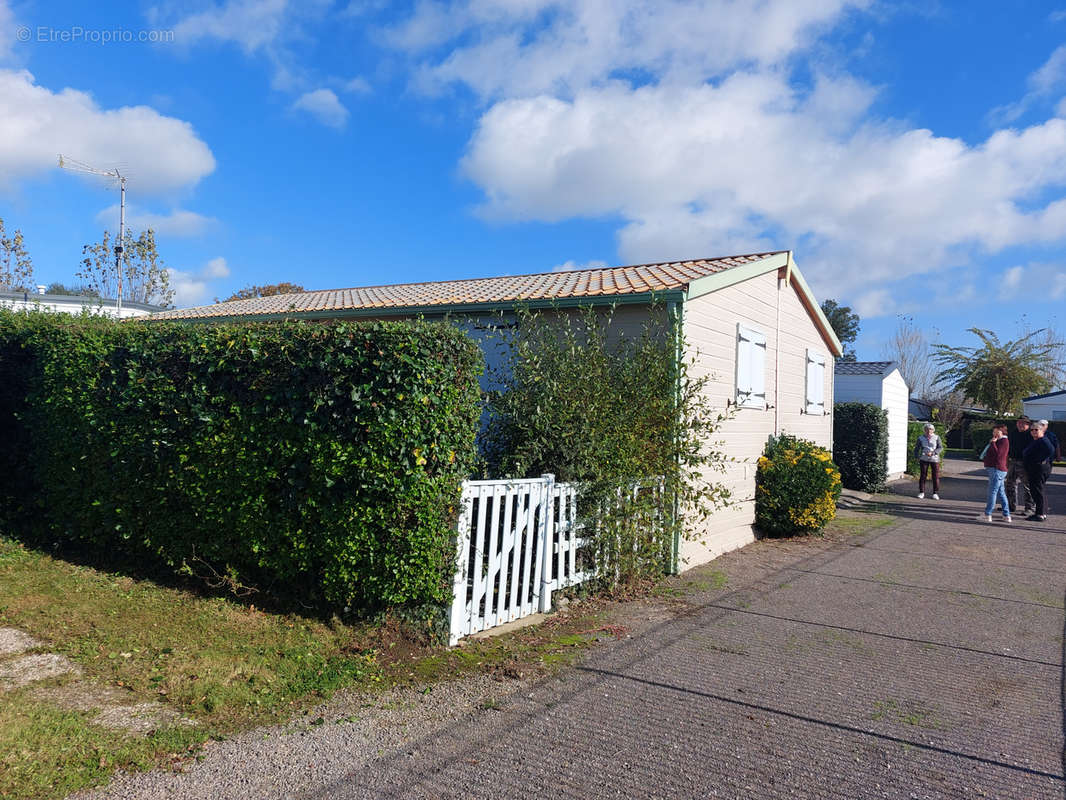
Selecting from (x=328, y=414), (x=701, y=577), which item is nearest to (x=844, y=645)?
(x=701, y=577)

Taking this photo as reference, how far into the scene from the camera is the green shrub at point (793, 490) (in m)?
10.2

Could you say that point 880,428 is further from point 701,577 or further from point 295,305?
point 295,305

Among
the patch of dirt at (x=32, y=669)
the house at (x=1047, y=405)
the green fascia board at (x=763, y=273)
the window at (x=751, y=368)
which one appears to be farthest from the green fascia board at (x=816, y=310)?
the house at (x=1047, y=405)

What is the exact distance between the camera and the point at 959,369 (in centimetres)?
3572

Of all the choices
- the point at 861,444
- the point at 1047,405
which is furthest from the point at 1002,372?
the point at 861,444

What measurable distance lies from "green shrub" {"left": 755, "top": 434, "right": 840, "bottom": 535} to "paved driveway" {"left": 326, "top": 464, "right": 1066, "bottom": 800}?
3.08 meters

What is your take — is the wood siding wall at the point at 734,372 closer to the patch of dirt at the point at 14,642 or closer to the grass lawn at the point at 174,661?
the grass lawn at the point at 174,661

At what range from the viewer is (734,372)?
31.1 feet

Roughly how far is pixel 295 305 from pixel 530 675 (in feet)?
30.8

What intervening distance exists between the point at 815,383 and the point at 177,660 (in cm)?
1129

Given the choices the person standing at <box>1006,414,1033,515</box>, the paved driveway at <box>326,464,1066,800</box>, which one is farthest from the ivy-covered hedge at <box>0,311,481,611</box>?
the person standing at <box>1006,414,1033,515</box>

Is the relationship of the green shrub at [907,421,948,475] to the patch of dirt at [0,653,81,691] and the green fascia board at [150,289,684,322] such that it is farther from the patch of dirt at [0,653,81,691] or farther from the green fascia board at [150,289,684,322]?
the patch of dirt at [0,653,81,691]

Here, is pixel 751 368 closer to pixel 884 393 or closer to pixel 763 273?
pixel 763 273

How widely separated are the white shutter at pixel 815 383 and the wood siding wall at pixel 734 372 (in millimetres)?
167
